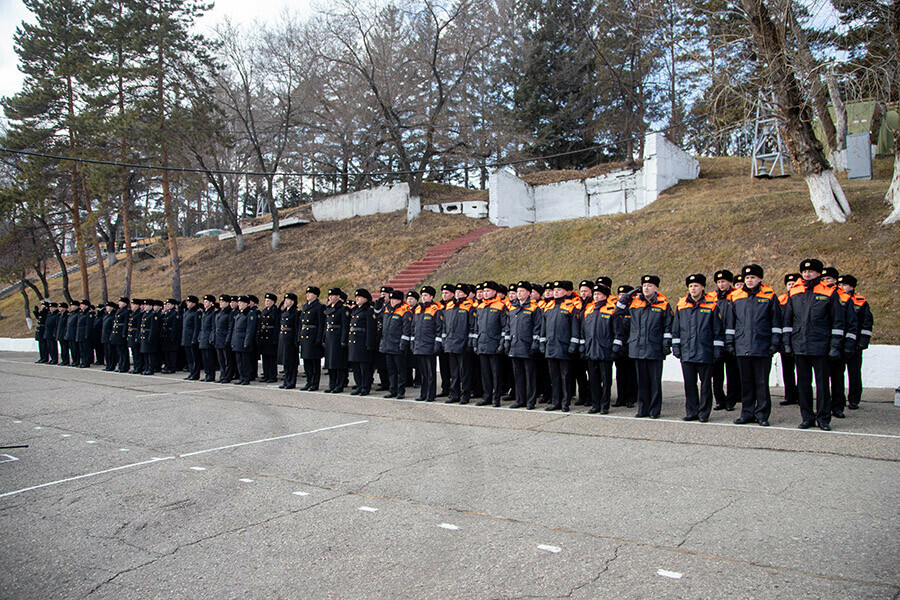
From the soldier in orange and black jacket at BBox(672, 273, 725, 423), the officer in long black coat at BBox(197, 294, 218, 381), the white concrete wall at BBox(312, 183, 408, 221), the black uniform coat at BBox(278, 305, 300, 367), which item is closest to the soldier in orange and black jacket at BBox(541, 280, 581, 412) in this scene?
the soldier in orange and black jacket at BBox(672, 273, 725, 423)

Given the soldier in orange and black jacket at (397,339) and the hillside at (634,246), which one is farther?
the hillside at (634,246)

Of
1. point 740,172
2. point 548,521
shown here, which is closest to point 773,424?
point 548,521

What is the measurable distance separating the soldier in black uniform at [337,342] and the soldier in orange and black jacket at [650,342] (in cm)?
543

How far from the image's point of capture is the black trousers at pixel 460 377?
35.1 feet

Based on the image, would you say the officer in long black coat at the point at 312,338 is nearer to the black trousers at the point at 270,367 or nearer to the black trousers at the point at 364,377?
the black trousers at the point at 364,377

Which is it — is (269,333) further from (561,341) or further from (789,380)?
(789,380)

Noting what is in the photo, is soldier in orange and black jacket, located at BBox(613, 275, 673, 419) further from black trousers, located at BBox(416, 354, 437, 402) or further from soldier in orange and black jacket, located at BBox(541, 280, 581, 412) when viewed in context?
black trousers, located at BBox(416, 354, 437, 402)

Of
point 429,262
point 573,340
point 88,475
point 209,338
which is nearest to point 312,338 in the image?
point 209,338

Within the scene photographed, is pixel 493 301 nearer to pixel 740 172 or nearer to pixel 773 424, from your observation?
pixel 773 424

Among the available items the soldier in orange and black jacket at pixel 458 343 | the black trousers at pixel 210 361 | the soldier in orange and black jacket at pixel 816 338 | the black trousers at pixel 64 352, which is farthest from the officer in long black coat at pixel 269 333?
the soldier in orange and black jacket at pixel 816 338

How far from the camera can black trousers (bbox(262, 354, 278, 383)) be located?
14.4 meters

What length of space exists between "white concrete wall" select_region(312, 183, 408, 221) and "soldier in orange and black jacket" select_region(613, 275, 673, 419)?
2702 centimetres

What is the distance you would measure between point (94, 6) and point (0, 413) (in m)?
24.1

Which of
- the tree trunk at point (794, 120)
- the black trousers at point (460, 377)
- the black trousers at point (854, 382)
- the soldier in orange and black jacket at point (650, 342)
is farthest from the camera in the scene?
the tree trunk at point (794, 120)
